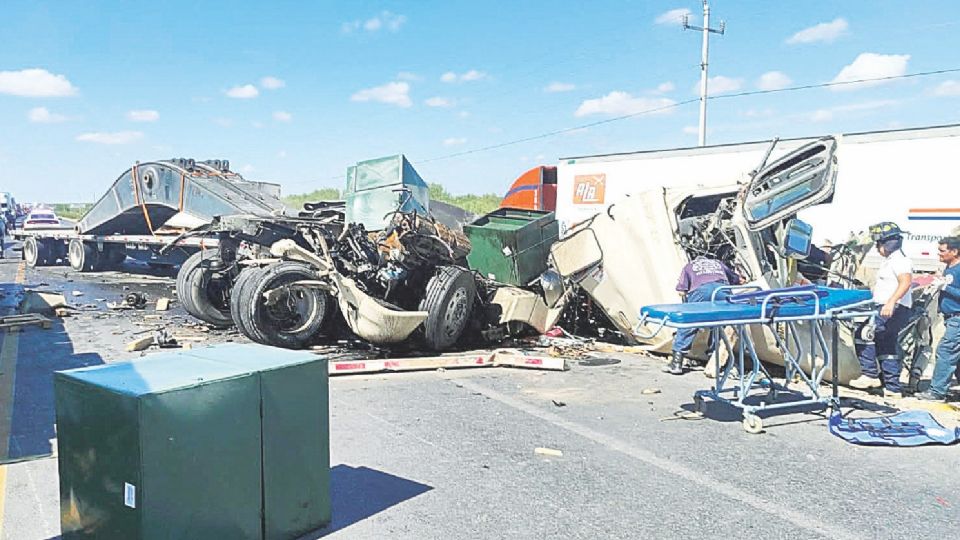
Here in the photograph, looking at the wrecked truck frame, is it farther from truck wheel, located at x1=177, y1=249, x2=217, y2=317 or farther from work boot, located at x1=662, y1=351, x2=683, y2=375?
work boot, located at x1=662, y1=351, x2=683, y2=375

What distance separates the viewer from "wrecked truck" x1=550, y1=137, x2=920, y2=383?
7.26m

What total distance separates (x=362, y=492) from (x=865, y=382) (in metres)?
5.17

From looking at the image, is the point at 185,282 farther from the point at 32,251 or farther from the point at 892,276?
the point at 32,251

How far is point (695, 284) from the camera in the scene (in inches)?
299

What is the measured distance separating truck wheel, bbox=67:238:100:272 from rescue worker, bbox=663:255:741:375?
16.2 metres

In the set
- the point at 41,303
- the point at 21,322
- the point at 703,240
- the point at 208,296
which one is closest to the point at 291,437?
the point at 703,240

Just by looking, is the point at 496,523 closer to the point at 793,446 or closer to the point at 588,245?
the point at 793,446

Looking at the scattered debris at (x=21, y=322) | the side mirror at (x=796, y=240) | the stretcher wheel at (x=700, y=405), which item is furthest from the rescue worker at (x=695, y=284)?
the scattered debris at (x=21, y=322)

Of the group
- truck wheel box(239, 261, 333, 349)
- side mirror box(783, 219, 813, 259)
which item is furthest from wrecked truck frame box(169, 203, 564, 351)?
side mirror box(783, 219, 813, 259)

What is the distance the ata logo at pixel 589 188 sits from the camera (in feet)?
A: 48.4

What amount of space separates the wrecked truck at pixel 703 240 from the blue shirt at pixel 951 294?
2.60 feet

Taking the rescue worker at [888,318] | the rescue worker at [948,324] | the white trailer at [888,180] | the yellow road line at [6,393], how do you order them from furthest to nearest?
the white trailer at [888,180]
the rescue worker at [888,318]
the rescue worker at [948,324]
the yellow road line at [6,393]

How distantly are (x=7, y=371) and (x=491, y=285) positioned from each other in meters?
5.57

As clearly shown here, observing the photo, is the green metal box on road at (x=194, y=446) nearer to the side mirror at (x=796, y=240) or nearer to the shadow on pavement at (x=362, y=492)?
the shadow on pavement at (x=362, y=492)
